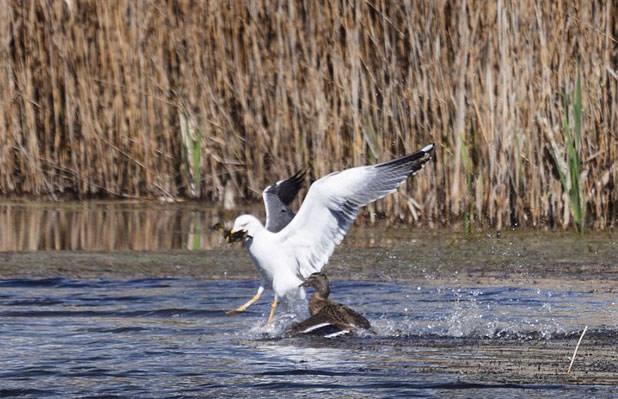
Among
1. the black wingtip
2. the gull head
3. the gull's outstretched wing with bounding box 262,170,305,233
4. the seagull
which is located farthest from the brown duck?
the black wingtip

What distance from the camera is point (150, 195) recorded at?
42.7 ft

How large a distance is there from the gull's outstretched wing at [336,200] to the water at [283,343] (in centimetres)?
47

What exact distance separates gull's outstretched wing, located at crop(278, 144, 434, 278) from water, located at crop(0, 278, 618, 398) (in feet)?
1.53

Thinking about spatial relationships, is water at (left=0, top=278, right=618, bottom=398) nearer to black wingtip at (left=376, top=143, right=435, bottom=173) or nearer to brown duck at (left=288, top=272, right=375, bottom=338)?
brown duck at (left=288, top=272, right=375, bottom=338)

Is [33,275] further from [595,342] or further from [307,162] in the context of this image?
[595,342]

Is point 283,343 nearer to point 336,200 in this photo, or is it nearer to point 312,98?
point 336,200

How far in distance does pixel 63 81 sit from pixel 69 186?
3.17ft

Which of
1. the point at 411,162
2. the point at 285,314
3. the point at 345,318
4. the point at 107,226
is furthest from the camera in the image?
the point at 107,226

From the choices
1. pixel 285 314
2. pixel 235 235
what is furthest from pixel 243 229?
pixel 285 314

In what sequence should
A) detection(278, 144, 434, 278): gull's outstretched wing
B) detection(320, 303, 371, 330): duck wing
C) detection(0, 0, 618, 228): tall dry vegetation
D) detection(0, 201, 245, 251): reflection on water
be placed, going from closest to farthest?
detection(320, 303, 371, 330): duck wing
detection(278, 144, 434, 278): gull's outstretched wing
detection(0, 0, 618, 228): tall dry vegetation
detection(0, 201, 245, 251): reflection on water

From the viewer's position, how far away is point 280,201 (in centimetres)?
894

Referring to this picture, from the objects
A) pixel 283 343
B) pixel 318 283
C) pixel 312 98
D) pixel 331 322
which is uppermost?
pixel 312 98

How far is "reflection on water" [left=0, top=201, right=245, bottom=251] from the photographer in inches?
437

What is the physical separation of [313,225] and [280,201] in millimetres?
557
